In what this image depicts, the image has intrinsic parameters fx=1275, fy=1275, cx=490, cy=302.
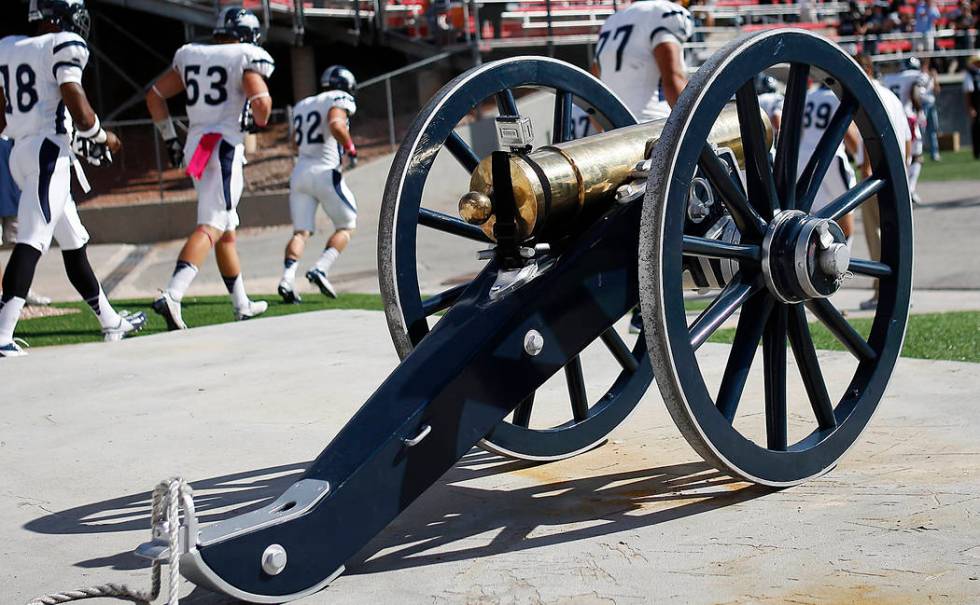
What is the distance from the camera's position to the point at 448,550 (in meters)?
3.13

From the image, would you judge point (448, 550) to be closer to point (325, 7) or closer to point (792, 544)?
point (792, 544)

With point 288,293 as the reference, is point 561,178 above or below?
above

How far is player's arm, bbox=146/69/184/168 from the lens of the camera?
26.7 ft

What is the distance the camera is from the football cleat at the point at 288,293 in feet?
30.5

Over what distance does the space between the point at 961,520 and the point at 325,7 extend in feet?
59.9

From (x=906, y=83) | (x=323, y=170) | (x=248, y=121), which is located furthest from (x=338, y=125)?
(x=906, y=83)

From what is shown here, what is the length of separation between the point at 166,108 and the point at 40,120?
1.40m

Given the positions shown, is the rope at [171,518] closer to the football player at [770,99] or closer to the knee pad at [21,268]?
the knee pad at [21,268]

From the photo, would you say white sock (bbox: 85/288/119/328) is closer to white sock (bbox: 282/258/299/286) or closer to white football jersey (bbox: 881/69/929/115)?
white sock (bbox: 282/258/299/286)

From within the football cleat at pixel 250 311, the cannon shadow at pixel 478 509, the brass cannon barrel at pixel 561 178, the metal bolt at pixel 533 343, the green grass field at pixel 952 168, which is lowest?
the green grass field at pixel 952 168

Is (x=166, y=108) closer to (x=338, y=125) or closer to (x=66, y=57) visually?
(x=66, y=57)

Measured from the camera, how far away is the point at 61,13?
679 cm

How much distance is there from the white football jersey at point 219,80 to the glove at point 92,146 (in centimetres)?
93

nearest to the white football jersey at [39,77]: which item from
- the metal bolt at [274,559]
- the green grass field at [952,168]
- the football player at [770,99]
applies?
the metal bolt at [274,559]
